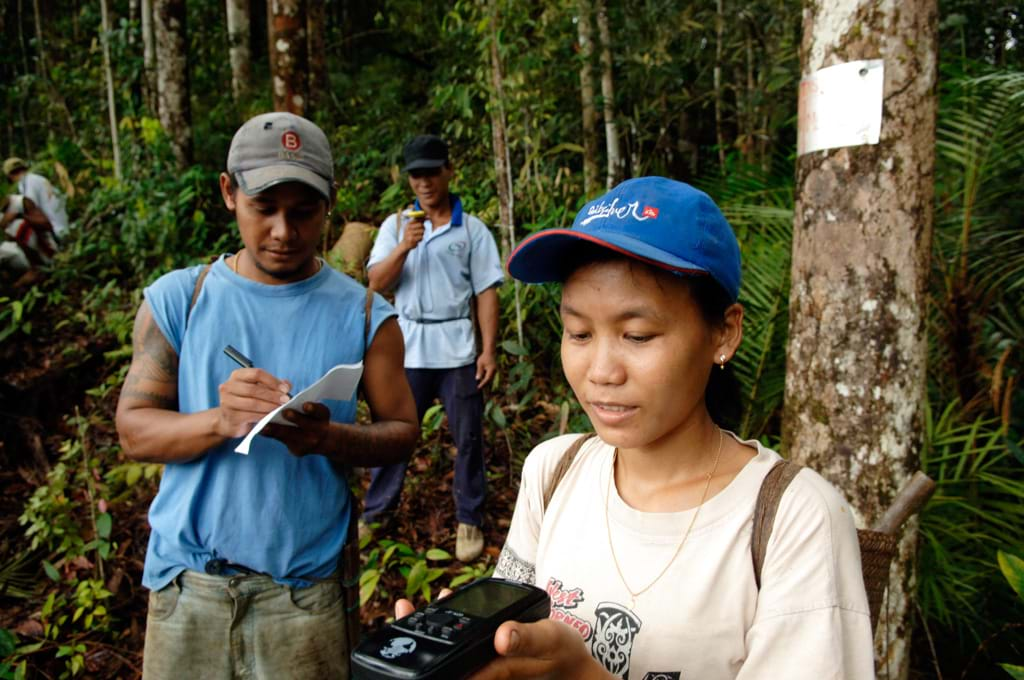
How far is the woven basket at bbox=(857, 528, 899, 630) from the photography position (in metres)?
1.35

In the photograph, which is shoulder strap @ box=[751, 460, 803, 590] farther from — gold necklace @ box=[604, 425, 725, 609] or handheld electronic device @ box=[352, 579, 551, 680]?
handheld electronic device @ box=[352, 579, 551, 680]

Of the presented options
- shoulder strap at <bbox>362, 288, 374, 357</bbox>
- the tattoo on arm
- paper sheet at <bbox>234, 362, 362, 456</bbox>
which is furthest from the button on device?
the tattoo on arm

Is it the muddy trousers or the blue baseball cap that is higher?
the blue baseball cap

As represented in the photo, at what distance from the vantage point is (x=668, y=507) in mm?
1307

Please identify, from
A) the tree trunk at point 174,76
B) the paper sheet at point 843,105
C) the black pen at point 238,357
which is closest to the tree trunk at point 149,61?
the tree trunk at point 174,76

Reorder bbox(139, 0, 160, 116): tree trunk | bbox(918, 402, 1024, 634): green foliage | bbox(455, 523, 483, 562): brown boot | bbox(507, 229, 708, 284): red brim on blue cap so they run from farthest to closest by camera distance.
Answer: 1. bbox(139, 0, 160, 116): tree trunk
2. bbox(455, 523, 483, 562): brown boot
3. bbox(918, 402, 1024, 634): green foliage
4. bbox(507, 229, 708, 284): red brim on blue cap

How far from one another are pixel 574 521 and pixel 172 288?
1.33m

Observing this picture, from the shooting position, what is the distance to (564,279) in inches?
53.7

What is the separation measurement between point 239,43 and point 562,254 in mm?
11729

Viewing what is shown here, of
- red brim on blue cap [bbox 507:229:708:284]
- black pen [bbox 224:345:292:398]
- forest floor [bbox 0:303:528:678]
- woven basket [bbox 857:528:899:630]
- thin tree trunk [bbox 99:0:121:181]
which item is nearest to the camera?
red brim on blue cap [bbox 507:229:708:284]

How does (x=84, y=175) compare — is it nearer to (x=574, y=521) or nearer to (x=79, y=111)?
(x=79, y=111)

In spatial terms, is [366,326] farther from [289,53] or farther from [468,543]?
[289,53]

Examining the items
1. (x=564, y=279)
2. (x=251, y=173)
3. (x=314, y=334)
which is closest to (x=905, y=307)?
(x=564, y=279)

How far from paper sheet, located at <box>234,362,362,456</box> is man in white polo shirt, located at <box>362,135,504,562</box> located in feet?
7.48
